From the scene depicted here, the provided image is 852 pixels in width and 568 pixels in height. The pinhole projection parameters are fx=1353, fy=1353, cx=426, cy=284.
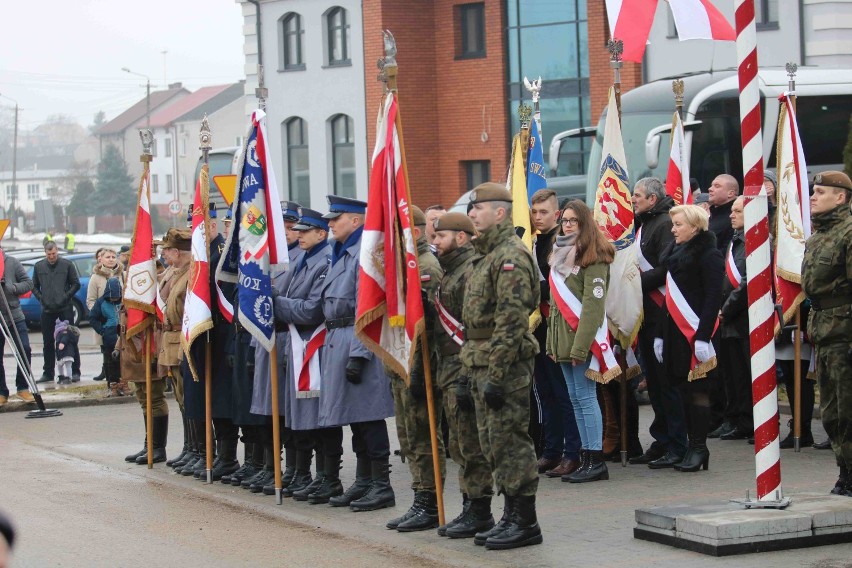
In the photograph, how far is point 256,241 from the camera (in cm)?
1023

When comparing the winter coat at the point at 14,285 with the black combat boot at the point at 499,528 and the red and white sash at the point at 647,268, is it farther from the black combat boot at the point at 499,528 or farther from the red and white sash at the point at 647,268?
the black combat boot at the point at 499,528

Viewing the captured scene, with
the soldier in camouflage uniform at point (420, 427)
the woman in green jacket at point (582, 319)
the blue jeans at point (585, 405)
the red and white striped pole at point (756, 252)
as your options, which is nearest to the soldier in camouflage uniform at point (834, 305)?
the red and white striped pole at point (756, 252)

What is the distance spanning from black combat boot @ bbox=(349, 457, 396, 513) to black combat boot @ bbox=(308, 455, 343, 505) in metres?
0.37

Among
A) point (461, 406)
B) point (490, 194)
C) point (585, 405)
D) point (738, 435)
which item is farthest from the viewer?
point (738, 435)

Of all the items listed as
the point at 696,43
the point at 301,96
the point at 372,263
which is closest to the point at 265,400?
the point at 372,263

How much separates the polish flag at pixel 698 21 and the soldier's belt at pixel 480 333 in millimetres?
10090

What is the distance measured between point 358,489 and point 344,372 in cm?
90

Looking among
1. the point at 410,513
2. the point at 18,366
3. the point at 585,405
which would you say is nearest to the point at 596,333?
the point at 585,405

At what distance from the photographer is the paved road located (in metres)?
7.77

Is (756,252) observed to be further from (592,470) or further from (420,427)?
(592,470)

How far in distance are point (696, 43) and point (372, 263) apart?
2208 centimetres

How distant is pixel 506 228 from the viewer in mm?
8047

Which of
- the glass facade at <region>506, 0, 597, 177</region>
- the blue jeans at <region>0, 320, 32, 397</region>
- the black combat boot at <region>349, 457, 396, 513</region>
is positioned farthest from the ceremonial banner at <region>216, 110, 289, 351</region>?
the glass facade at <region>506, 0, 597, 177</region>

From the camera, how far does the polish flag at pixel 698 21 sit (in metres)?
17.2
